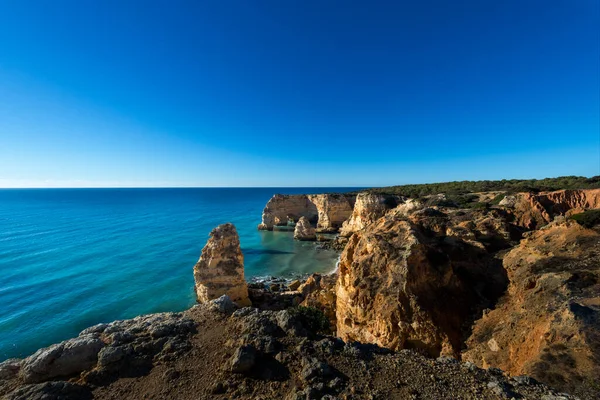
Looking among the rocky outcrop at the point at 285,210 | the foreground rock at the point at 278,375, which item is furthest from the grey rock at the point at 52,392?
the rocky outcrop at the point at 285,210

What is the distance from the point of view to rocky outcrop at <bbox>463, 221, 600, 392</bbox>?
6.60m

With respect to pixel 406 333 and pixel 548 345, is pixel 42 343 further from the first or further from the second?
pixel 548 345

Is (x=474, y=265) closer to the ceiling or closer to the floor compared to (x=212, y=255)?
closer to the ceiling

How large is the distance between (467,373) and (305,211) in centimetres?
6240

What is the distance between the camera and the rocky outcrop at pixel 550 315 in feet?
21.6

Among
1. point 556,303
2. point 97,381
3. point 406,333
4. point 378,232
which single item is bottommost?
point 406,333

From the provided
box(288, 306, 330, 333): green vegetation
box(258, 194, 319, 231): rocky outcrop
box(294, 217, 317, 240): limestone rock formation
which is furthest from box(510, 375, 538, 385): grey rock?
box(258, 194, 319, 231): rocky outcrop

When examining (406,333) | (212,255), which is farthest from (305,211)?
(406,333)

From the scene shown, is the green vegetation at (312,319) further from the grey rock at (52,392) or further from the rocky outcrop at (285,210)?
the rocky outcrop at (285,210)

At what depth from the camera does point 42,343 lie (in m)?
17.5

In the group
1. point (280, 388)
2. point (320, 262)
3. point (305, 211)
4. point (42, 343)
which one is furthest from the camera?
point (305, 211)

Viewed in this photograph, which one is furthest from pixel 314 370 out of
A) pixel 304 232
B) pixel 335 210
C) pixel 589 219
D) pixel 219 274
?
pixel 335 210

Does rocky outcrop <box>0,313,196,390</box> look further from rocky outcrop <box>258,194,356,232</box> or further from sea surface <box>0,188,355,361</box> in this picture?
rocky outcrop <box>258,194,356,232</box>

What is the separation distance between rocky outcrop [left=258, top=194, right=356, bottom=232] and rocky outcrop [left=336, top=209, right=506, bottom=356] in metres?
42.2
